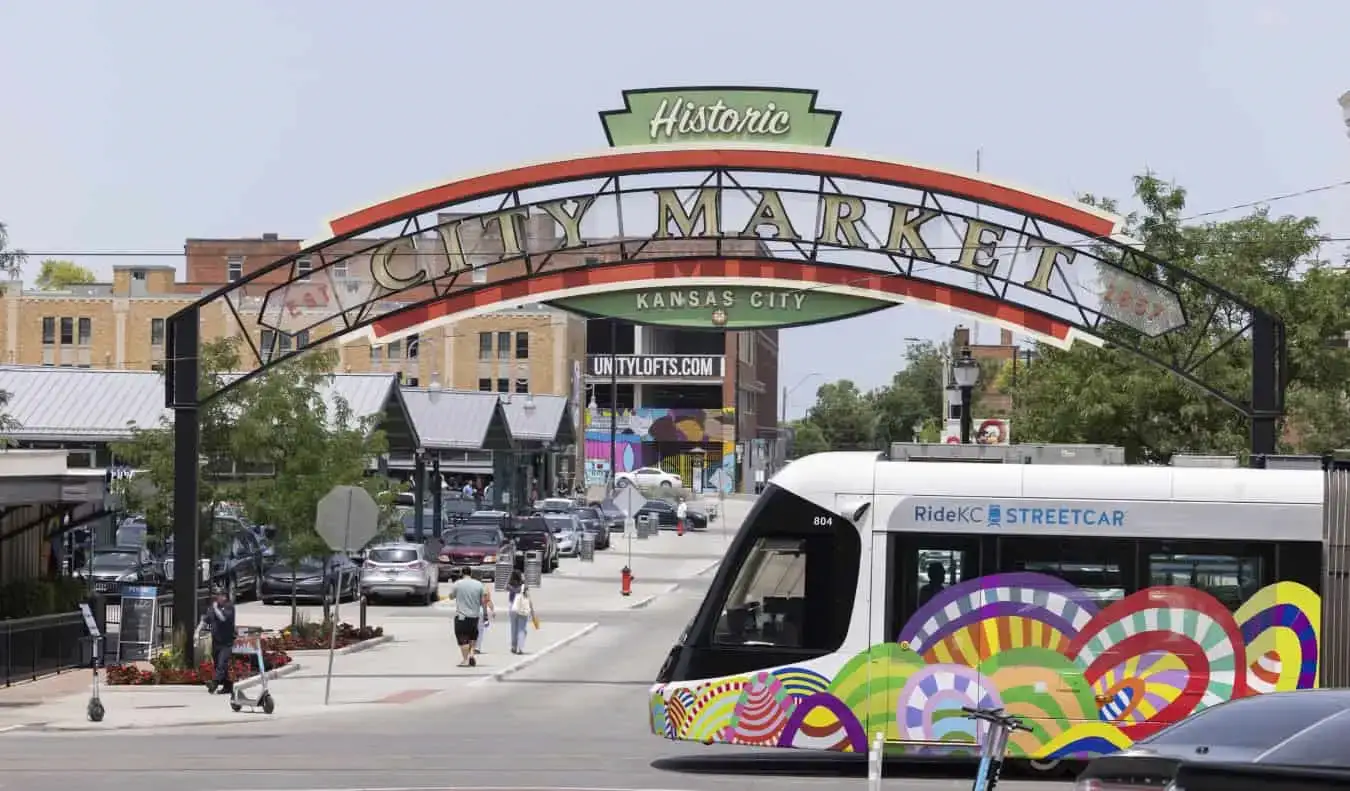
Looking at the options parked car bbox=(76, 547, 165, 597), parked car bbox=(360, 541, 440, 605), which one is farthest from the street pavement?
parked car bbox=(360, 541, 440, 605)

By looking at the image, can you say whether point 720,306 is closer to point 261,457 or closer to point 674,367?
point 261,457

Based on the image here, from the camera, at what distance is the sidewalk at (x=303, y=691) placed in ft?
74.7

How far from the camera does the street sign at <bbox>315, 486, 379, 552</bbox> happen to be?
81.8ft

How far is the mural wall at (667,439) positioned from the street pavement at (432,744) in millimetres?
83076

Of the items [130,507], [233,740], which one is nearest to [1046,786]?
[233,740]

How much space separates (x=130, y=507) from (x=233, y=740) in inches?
511

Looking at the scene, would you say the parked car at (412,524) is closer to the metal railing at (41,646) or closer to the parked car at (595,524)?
the parked car at (595,524)

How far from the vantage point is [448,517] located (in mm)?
72812

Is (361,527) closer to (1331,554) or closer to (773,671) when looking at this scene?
(773,671)

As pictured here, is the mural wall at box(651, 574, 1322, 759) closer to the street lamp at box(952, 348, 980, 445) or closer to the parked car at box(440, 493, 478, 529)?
the street lamp at box(952, 348, 980, 445)

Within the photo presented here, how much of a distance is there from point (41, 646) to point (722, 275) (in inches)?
455

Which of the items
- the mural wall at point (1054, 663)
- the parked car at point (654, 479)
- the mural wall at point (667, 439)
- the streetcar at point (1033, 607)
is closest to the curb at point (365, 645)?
the streetcar at point (1033, 607)

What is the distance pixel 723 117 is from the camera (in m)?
27.3

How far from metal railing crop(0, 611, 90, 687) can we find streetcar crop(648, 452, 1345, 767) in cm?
1325
